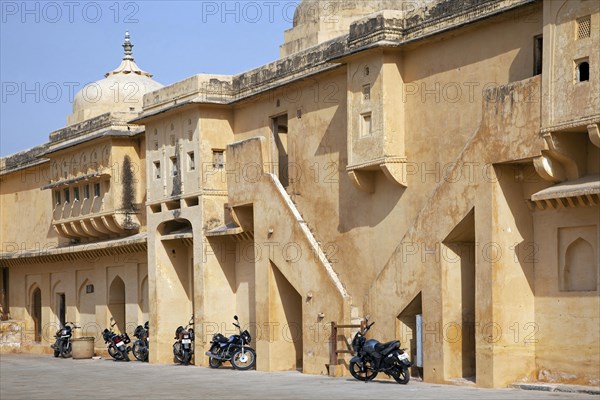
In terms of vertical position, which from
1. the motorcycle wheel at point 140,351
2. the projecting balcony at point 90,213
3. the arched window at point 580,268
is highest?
the projecting balcony at point 90,213

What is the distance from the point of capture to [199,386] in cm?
1816

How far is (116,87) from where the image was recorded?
31297 millimetres

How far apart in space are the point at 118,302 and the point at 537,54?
16564mm

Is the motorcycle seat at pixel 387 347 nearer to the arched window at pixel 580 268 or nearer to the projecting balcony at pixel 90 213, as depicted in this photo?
the arched window at pixel 580 268

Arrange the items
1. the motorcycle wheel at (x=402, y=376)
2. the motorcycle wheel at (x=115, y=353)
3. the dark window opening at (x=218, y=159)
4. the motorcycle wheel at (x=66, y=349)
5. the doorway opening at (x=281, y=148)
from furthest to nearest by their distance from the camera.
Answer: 1. the motorcycle wheel at (x=66, y=349)
2. the motorcycle wheel at (x=115, y=353)
3. the dark window opening at (x=218, y=159)
4. the doorway opening at (x=281, y=148)
5. the motorcycle wheel at (x=402, y=376)

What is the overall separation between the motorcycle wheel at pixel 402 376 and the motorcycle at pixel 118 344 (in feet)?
36.0

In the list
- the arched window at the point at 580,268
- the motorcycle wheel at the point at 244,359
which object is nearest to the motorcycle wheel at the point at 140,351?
the motorcycle wheel at the point at 244,359

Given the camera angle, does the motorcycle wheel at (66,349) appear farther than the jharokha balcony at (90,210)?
Yes

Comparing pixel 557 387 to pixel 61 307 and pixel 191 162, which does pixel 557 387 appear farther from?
pixel 61 307

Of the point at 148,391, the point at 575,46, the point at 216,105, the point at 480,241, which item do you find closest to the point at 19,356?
the point at 216,105

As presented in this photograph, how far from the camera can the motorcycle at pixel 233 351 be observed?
22031 millimetres

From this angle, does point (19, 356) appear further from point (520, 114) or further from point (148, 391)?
point (520, 114)

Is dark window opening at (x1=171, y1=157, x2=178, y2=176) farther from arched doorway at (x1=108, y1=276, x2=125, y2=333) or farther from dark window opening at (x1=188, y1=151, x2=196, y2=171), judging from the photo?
arched doorway at (x1=108, y1=276, x2=125, y2=333)

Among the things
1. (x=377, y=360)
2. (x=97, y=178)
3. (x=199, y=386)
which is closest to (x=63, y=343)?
(x=97, y=178)
